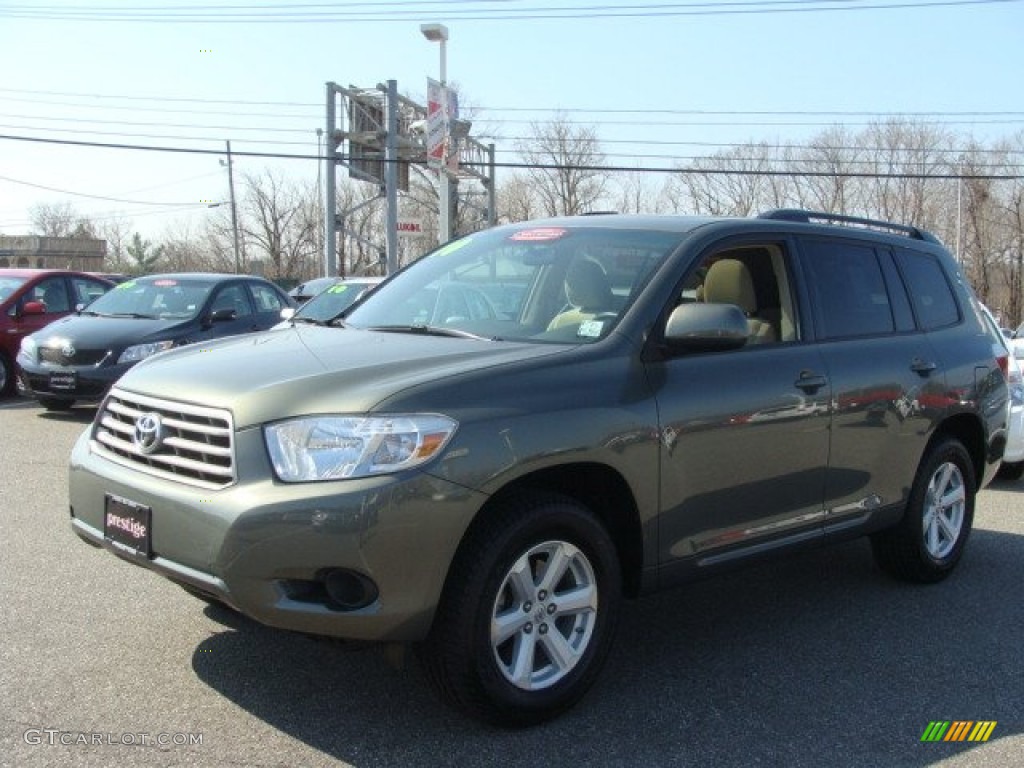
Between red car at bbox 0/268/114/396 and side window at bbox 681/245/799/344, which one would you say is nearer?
side window at bbox 681/245/799/344

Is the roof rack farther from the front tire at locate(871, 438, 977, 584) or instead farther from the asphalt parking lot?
the asphalt parking lot

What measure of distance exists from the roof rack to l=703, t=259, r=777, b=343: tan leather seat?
44cm

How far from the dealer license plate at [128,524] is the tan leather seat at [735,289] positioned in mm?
2623

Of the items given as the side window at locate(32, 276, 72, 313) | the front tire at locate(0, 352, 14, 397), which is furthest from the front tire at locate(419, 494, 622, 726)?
the side window at locate(32, 276, 72, 313)

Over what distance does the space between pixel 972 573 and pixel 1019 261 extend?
52479 mm

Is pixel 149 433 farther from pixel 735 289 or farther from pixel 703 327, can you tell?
pixel 735 289

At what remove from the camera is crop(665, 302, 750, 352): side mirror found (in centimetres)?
391

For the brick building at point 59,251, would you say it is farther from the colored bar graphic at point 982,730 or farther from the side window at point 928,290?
the colored bar graphic at point 982,730

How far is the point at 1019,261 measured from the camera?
171ft

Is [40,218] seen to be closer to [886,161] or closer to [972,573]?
[886,161]

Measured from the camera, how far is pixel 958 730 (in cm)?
370

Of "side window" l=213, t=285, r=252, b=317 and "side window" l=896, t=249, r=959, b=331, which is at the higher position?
"side window" l=896, t=249, r=959, b=331

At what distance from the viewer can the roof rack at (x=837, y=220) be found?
5.14 m

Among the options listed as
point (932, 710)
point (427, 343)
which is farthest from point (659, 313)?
point (932, 710)
